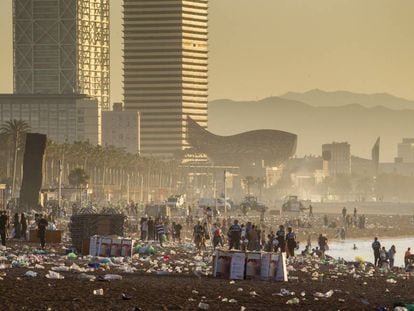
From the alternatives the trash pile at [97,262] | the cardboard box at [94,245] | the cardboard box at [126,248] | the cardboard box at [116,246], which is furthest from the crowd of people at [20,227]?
the cardboard box at [126,248]

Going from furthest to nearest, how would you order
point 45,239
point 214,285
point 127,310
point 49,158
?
1. point 49,158
2. point 45,239
3. point 214,285
4. point 127,310

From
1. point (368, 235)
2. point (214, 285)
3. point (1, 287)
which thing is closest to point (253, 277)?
point (214, 285)

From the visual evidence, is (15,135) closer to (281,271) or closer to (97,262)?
(97,262)

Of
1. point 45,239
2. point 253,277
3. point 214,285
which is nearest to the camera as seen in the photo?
point 214,285

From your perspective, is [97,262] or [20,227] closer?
[97,262]

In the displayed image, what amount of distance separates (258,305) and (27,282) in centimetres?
641

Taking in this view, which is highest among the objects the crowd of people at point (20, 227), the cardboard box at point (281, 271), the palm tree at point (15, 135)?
the palm tree at point (15, 135)

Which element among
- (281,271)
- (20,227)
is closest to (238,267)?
(281,271)

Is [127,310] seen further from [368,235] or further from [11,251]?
[368,235]

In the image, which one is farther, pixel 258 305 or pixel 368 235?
pixel 368 235

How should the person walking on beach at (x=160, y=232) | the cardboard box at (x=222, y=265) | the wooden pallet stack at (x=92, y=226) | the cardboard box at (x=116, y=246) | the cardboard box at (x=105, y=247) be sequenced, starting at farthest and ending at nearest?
the person walking on beach at (x=160, y=232)
the wooden pallet stack at (x=92, y=226)
the cardboard box at (x=116, y=246)
the cardboard box at (x=105, y=247)
the cardboard box at (x=222, y=265)

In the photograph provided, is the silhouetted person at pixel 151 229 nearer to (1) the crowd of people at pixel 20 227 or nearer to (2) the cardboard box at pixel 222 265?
(1) the crowd of people at pixel 20 227

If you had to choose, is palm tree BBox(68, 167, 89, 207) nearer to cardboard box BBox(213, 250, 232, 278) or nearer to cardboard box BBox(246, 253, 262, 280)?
cardboard box BBox(213, 250, 232, 278)

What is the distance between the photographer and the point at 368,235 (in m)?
142
